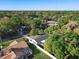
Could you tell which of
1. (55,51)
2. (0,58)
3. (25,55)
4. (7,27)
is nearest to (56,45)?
(55,51)

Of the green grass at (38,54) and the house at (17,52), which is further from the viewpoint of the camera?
the green grass at (38,54)

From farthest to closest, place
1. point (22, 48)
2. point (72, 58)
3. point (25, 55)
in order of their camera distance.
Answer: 1. point (22, 48)
2. point (25, 55)
3. point (72, 58)

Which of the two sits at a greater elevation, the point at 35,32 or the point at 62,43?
the point at 62,43

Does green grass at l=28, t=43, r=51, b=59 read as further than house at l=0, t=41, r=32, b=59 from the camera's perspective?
Yes

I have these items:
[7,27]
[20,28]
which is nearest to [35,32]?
[7,27]

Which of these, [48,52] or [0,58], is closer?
[0,58]

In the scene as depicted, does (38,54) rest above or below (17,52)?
below

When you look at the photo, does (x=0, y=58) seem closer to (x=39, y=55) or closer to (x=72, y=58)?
(x=39, y=55)

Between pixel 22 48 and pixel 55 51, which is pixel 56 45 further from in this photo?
pixel 22 48

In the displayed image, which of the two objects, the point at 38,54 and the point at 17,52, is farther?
the point at 38,54

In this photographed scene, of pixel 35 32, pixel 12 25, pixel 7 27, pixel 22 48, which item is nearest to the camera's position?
pixel 22 48
